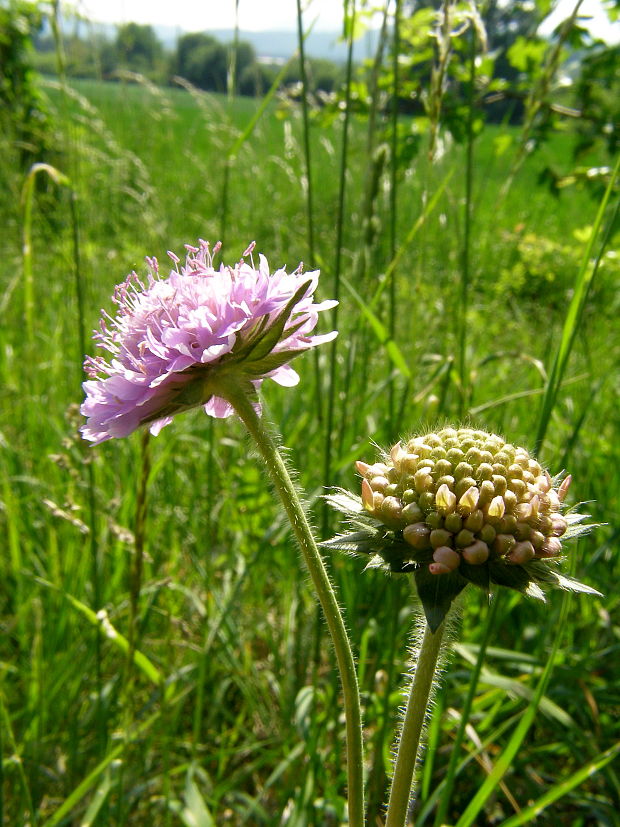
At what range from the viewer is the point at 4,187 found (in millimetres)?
4312

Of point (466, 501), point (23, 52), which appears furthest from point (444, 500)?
point (23, 52)

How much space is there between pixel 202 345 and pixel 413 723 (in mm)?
573

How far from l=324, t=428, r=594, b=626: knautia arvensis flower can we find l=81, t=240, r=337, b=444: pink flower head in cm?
22

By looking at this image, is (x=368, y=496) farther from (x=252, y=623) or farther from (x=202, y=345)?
(x=252, y=623)

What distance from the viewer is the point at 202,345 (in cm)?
98

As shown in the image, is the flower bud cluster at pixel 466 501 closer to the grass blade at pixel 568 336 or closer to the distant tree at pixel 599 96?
the grass blade at pixel 568 336

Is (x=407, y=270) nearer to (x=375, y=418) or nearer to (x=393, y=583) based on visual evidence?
(x=375, y=418)

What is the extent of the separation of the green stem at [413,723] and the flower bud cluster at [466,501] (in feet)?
0.43

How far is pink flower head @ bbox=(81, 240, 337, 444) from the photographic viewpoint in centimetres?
97

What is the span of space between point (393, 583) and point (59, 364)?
177 centimetres

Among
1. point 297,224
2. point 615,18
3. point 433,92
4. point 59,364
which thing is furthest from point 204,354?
point 297,224

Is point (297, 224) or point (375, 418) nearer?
point (375, 418)

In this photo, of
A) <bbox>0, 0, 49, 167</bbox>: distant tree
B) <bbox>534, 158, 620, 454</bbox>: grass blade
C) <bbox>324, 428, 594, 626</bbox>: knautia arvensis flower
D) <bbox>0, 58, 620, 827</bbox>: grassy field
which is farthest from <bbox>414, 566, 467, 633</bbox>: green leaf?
<bbox>0, 0, 49, 167</bbox>: distant tree

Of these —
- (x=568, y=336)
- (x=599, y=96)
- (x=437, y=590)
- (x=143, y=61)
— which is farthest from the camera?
(x=143, y=61)
